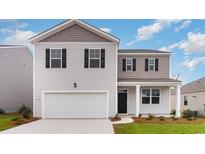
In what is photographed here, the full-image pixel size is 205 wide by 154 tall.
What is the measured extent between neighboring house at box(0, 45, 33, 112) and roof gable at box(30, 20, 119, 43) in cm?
490

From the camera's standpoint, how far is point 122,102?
18.1m

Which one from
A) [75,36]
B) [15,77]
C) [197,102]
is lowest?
[197,102]

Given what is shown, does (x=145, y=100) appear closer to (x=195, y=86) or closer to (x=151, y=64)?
(x=151, y=64)

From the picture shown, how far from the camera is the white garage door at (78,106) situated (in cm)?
1616

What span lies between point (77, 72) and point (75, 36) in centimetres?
240

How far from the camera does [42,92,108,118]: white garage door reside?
16156 millimetres

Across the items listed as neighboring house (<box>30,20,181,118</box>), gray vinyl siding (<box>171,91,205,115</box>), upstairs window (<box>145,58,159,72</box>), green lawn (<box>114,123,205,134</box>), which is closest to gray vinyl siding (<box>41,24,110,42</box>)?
neighboring house (<box>30,20,181,118</box>)

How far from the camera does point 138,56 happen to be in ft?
60.5

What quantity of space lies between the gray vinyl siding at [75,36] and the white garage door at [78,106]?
3.55 metres

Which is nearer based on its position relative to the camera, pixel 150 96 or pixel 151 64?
pixel 150 96

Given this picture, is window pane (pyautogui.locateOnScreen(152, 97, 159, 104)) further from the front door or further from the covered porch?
the front door

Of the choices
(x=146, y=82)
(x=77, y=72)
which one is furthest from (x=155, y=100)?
(x=77, y=72)
